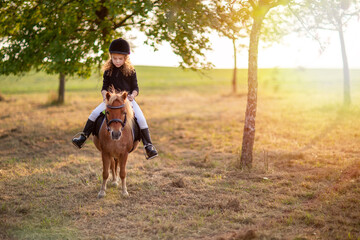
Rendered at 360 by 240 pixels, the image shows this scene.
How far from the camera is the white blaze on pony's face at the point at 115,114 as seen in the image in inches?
225

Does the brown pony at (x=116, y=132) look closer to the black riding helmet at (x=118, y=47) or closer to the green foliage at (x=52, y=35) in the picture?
the black riding helmet at (x=118, y=47)

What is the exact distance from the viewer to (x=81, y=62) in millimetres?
11852

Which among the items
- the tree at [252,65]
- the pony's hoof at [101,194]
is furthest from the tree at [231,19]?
the pony's hoof at [101,194]

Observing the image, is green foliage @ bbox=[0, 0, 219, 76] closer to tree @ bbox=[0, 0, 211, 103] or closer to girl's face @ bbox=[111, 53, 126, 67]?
tree @ bbox=[0, 0, 211, 103]

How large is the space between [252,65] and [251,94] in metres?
0.81

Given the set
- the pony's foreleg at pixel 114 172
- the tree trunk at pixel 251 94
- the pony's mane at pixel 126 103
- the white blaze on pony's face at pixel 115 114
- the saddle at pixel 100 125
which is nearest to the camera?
the white blaze on pony's face at pixel 115 114

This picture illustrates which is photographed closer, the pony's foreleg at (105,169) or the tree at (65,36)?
the pony's foreleg at (105,169)

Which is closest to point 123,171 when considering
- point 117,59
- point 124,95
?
point 124,95

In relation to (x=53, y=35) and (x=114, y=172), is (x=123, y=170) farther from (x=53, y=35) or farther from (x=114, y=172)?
(x=53, y=35)

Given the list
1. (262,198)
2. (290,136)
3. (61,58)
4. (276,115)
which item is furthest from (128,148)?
(276,115)

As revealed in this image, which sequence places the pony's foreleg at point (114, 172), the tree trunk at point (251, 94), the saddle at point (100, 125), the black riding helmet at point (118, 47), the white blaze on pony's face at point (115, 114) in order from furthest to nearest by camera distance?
the tree trunk at point (251, 94) → the pony's foreleg at point (114, 172) → the saddle at point (100, 125) → the black riding helmet at point (118, 47) → the white blaze on pony's face at point (115, 114)

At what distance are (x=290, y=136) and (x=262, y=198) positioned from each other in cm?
712

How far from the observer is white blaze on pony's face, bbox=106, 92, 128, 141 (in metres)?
5.70

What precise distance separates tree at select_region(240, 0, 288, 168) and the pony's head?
4072mm
